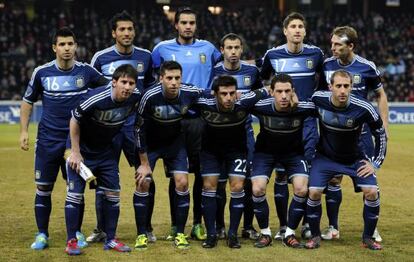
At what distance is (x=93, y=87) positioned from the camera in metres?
8.67

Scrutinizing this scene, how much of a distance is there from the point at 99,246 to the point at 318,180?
2480mm

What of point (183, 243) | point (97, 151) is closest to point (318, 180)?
point (183, 243)

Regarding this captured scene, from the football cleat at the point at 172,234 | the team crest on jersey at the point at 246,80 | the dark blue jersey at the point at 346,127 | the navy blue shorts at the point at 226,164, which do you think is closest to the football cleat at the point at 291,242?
the navy blue shorts at the point at 226,164

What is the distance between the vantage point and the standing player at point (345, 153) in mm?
8281

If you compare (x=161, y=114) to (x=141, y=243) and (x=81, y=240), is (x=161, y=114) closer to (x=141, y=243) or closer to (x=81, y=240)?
(x=141, y=243)

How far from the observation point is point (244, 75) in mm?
9047

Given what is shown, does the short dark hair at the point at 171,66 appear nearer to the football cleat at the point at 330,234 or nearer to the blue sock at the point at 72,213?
the blue sock at the point at 72,213

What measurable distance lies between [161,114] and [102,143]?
706mm

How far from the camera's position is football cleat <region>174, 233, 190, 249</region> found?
8.29 metres

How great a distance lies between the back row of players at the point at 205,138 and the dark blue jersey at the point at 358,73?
0.6 inches

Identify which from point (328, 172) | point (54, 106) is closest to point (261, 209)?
point (328, 172)

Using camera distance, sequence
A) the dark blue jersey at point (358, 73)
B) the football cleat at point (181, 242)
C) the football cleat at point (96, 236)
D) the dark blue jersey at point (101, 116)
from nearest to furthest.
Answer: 1. the dark blue jersey at point (101, 116)
2. the football cleat at point (181, 242)
3. the football cleat at point (96, 236)
4. the dark blue jersey at point (358, 73)

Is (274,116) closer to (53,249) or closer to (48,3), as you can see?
(53,249)

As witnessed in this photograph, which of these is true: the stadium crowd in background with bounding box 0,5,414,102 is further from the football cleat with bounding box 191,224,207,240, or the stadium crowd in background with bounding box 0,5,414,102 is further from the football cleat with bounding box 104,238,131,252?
the football cleat with bounding box 104,238,131,252
